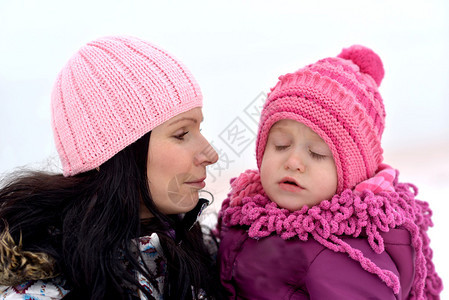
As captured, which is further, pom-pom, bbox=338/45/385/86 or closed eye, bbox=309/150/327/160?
pom-pom, bbox=338/45/385/86

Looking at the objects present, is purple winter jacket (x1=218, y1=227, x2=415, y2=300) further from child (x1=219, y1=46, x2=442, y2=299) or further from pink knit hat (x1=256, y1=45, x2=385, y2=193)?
pink knit hat (x1=256, y1=45, x2=385, y2=193)

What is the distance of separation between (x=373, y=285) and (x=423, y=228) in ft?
0.91

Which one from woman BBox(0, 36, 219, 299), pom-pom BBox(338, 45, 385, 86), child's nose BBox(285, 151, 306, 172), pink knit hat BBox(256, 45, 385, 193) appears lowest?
woman BBox(0, 36, 219, 299)

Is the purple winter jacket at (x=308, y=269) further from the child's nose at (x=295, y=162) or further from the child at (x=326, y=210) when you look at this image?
the child's nose at (x=295, y=162)

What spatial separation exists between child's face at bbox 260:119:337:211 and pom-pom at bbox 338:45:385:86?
0.28 meters

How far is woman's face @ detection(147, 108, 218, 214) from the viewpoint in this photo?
100cm

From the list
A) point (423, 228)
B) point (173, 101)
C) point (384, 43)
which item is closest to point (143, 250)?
point (173, 101)

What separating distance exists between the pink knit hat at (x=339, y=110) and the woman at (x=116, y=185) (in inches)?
8.5

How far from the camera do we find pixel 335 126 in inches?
39.0

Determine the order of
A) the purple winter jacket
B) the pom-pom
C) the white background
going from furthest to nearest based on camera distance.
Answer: the white background
the pom-pom
the purple winter jacket

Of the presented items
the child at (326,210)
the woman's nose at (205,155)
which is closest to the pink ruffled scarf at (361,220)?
the child at (326,210)

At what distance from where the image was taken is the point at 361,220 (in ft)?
3.11

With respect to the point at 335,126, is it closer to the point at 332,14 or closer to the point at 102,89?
the point at 102,89

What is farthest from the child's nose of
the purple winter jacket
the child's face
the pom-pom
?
the pom-pom
